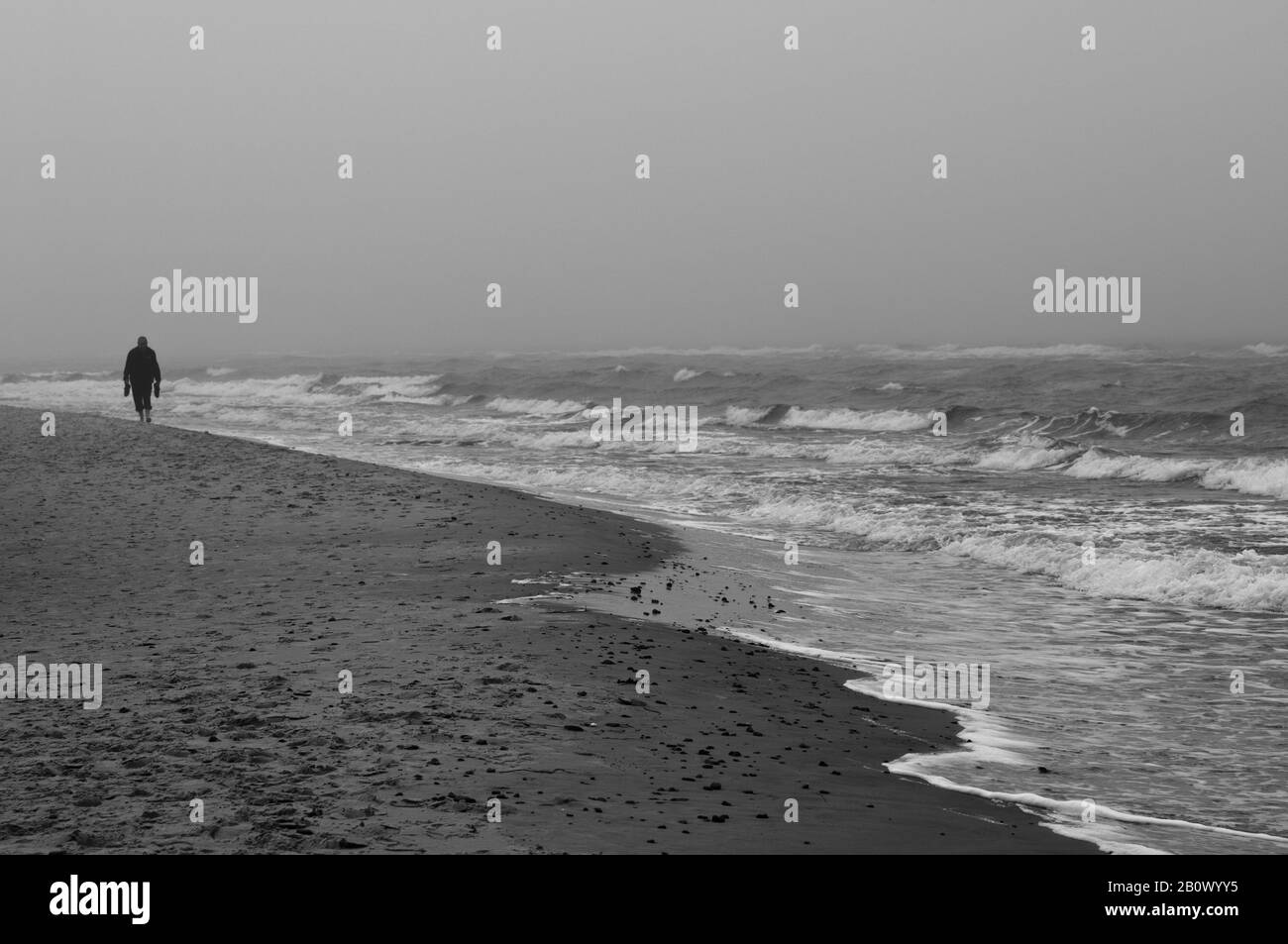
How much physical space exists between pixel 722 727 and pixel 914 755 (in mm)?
1200

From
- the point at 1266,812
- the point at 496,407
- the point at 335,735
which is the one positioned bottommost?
the point at 1266,812

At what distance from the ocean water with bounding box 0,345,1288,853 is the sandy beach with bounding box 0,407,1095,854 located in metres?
1.00

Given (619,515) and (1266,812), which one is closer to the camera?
(1266,812)

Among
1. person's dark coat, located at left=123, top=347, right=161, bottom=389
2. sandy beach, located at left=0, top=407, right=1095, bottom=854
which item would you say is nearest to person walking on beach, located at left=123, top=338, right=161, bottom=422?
person's dark coat, located at left=123, top=347, right=161, bottom=389

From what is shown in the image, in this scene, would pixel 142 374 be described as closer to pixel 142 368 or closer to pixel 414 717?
pixel 142 368

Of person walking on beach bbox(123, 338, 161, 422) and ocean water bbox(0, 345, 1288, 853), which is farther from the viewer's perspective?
person walking on beach bbox(123, 338, 161, 422)

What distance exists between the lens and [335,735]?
643cm

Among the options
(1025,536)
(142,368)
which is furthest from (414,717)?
(142,368)

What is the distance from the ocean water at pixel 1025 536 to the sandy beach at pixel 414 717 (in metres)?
1.00

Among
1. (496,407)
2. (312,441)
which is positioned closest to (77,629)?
(312,441)

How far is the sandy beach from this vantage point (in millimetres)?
5258

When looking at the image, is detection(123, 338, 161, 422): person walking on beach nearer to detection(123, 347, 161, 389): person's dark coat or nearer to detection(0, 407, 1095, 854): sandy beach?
detection(123, 347, 161, 389): person's dark coat

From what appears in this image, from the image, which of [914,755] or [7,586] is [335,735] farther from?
[7,586]
